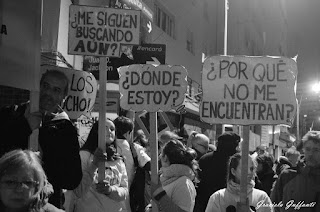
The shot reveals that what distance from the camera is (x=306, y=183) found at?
17.0 feet

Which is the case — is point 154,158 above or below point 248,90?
below

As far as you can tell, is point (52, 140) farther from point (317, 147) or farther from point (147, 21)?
point (147, 21)

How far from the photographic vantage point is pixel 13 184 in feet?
10.9

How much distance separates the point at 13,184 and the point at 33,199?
0.52 ft

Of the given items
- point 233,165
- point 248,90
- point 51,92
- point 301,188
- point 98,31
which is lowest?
point 301,188

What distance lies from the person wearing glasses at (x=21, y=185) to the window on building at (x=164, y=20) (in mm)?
18130

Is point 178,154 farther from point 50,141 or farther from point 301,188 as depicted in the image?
point 50,141

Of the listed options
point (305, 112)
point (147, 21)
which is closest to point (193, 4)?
point (147, 21)

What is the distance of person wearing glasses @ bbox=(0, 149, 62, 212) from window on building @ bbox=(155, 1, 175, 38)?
59.5 ft

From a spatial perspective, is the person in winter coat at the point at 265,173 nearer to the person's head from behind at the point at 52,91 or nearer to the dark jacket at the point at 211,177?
the dark jacket at the point at 211,177

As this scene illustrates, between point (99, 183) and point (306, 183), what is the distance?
2.01 meters

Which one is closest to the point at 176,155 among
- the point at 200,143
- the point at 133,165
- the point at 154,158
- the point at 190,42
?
the point at 154,158

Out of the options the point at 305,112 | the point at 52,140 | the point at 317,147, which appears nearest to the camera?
the point at 52,140

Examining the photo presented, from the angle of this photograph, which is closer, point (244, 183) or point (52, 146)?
point (52, 146)
